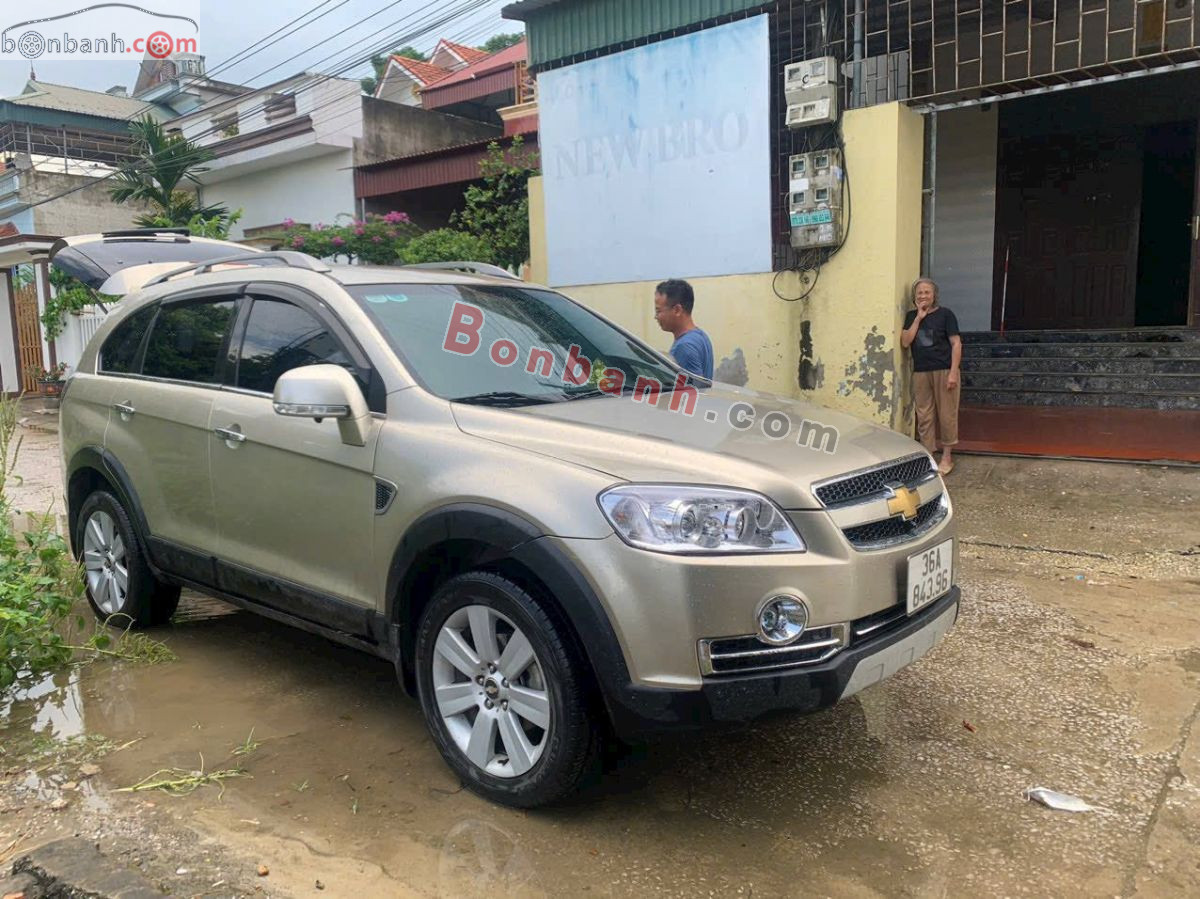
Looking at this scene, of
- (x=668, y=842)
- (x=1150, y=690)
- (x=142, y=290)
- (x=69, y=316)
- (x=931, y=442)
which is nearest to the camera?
(x=668, y=842)

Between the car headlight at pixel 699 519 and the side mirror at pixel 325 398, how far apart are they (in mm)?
1038

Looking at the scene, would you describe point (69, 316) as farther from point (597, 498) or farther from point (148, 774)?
point (597, 498)

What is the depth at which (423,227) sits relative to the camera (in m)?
17.6

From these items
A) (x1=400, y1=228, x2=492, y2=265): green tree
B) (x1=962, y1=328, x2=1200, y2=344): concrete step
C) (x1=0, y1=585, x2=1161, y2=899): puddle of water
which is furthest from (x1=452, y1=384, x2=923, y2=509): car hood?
(x1=400, y1=228, x2=492, y2=265): green tree

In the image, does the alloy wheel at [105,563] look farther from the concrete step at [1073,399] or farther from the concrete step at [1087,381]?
the concrete step at [1087,381]

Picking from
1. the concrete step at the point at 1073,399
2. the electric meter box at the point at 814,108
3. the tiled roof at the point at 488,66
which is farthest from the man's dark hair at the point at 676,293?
the tiled roof at the point at 488,66

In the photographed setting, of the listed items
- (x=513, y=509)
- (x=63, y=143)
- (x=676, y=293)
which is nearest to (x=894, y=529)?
(x=513, y=509)

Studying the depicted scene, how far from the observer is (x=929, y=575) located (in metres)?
2.93

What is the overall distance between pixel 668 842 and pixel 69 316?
16.5m

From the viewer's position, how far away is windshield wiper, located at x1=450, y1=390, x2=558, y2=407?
10.3 feet

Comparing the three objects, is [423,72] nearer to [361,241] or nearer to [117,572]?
[361,241]

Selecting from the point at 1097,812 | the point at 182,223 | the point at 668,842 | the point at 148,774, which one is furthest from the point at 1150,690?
the point at 182,223

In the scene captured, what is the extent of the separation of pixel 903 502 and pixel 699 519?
75cm

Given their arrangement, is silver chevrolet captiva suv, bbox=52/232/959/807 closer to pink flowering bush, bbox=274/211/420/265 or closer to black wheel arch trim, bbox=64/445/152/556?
black wheel arch trim, bbox=64/445/152/556
